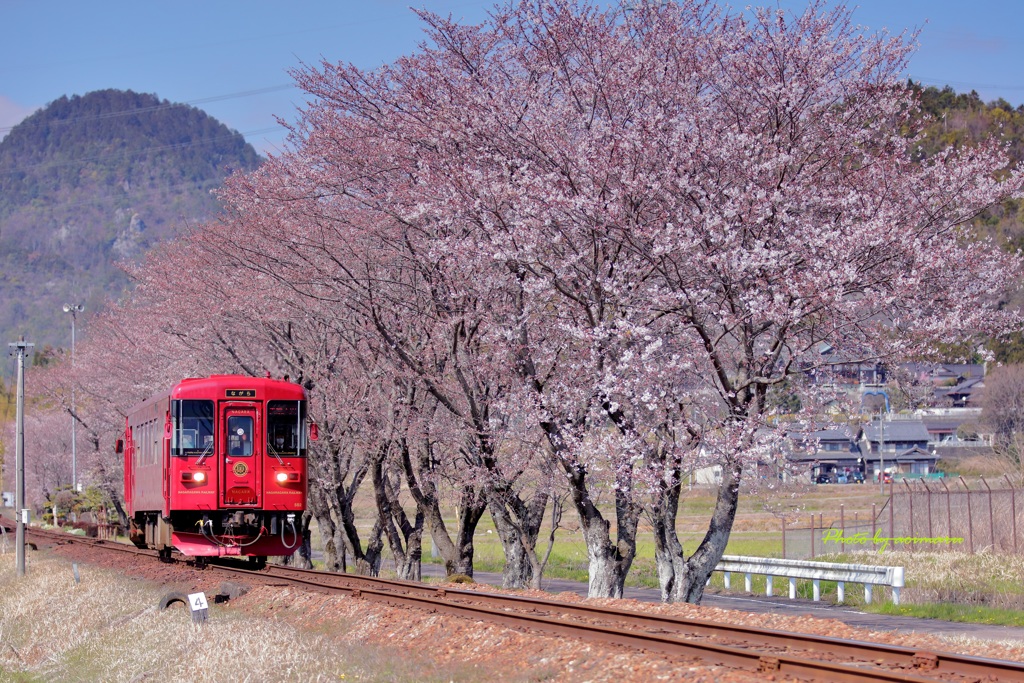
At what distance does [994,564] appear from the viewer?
23250 millimetres

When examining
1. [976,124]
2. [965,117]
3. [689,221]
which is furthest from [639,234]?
[965,117]

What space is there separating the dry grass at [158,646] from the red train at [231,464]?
4.64 feet

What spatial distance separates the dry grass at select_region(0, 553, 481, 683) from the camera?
10.7m

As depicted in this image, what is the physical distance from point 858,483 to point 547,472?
57954 mm

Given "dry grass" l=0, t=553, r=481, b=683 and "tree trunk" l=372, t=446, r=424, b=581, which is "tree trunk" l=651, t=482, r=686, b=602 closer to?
"dry grass" l=0, t=553, r=481, b=683

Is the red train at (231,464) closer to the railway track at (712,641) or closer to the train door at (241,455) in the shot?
the train door at (241,455)

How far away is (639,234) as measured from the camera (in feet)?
46.4

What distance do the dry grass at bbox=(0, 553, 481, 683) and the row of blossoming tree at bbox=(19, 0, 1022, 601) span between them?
4.84 meters

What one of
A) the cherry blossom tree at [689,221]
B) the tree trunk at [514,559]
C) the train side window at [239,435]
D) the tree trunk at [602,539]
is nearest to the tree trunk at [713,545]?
the cherry blossom tree at [689,221]

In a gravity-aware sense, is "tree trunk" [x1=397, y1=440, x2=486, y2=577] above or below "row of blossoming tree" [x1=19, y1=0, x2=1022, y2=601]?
below

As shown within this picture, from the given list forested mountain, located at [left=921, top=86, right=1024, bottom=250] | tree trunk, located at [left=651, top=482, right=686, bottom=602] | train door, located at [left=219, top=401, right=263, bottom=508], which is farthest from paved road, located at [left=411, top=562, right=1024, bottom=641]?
forested mountain, located at [left=921, top=86, right=1024, bottom=250]

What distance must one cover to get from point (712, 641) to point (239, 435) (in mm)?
11051

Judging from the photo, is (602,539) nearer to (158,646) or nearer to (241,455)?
(158,646)

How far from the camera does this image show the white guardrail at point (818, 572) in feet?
69.2
